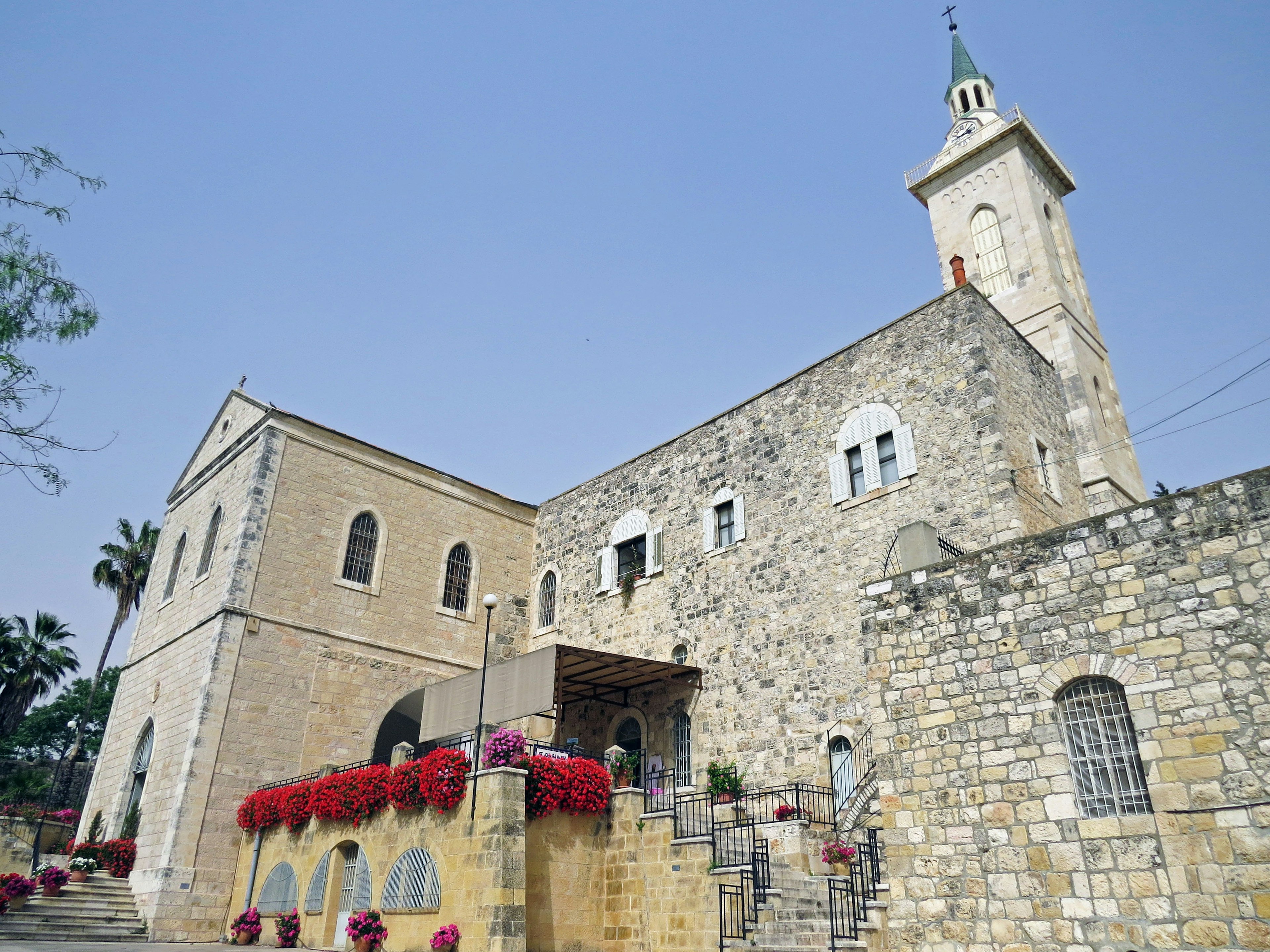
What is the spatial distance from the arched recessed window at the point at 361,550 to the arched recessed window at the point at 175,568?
4612 millimetres

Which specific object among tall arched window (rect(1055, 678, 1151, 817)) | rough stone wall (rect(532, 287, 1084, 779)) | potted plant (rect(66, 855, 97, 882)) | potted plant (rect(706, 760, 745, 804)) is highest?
rough stone wall (rect(532, 287, 1084, 779))

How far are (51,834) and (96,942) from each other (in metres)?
8.12

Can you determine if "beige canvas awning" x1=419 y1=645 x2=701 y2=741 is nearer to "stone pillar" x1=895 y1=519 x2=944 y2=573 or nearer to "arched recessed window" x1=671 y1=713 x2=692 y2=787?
"arched recessed window" x1=671 y1=713 x2=692 y2=787

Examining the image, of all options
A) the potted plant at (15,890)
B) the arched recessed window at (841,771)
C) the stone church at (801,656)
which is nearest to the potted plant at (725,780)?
the stone church at (801,656)

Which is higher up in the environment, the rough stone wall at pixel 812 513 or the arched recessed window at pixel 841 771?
the rough stone wall at pixel 812 513

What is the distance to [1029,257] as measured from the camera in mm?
20031

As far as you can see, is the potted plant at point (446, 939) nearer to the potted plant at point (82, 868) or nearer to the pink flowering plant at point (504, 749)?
the pink flowering plant at point (504, 749)

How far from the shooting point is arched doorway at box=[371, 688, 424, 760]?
19.2 metres

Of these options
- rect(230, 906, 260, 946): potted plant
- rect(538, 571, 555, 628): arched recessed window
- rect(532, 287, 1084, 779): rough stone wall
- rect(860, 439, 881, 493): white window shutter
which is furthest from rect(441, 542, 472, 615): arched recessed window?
rect(860, 439, 881, 493): white window shutter

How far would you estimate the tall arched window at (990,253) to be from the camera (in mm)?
20562

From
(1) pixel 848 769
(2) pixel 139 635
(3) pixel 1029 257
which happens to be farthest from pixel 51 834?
(3) pixel 1029 257

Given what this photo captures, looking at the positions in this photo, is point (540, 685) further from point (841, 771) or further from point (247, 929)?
point (247, 929)

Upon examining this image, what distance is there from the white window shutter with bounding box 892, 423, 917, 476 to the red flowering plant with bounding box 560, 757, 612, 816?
6.93 m

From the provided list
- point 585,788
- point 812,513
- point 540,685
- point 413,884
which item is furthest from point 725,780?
point 413,884
